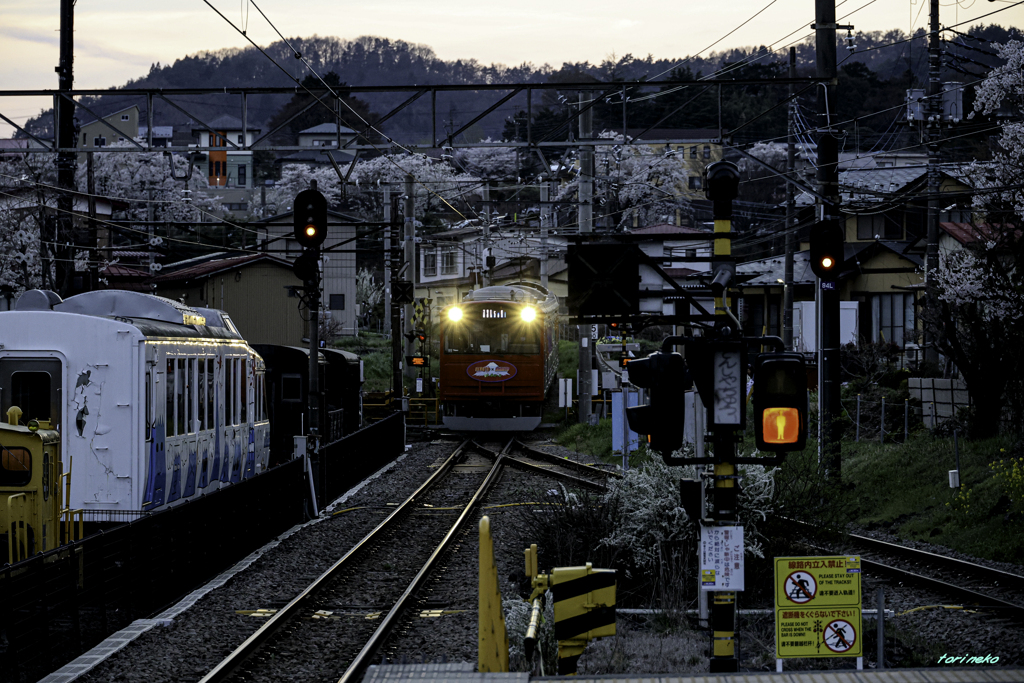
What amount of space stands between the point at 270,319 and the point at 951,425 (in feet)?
123

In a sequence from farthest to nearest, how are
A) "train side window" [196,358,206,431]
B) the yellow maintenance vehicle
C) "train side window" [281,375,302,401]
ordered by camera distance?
→ "train side window" [281,375,302,401] < "train side window" [196,358,206,431] < the yellow maintenance vehicle

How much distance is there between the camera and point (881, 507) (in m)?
16.4

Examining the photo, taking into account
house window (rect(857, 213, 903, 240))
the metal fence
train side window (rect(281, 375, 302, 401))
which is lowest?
the metal fence

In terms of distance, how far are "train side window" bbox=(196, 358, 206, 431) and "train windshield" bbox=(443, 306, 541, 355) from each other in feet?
47.6

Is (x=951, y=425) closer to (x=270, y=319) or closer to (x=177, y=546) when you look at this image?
(x=177, y=546)

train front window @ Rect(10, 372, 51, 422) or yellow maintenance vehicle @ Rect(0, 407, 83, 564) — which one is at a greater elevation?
train front window @ Rect(10, 372, 51, 422)

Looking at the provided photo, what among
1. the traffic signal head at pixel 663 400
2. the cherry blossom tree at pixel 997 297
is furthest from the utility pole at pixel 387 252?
the traffic signal head at pixel 663 400

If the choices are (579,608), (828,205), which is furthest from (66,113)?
(579,608)

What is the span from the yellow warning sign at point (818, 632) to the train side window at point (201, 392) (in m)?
9.62

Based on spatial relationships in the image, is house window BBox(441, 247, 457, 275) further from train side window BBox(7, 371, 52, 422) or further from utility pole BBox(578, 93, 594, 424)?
train side window BBox(7, 371, 52, 422)

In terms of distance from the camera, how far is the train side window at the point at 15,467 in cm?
Result: 970

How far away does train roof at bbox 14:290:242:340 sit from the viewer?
12.7 meters

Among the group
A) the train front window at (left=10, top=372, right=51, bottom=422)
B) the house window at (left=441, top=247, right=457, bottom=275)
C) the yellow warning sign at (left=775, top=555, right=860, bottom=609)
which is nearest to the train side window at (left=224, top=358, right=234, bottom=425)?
the train front window at (left=10, top=372, right=51, bottom=422)

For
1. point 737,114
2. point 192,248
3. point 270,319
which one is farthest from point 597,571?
point 737,114
